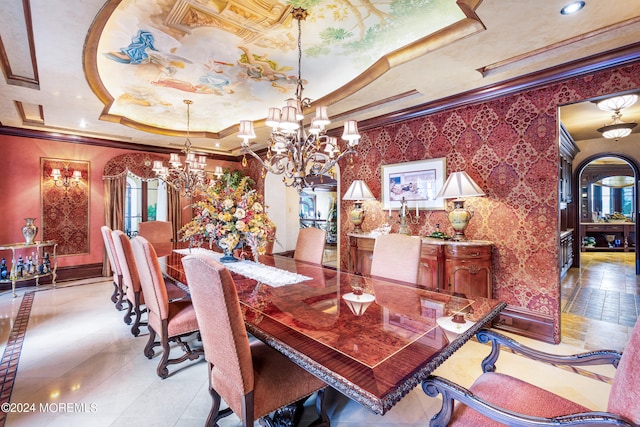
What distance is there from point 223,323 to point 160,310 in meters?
1.27

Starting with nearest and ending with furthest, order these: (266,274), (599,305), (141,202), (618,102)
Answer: (266,274), (618,102), (599,305), (141,202)

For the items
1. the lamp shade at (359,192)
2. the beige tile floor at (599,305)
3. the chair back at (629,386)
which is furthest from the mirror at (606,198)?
the chair back at (629,386)

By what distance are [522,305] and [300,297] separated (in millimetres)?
2645

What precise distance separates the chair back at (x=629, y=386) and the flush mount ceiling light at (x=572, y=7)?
2.06m

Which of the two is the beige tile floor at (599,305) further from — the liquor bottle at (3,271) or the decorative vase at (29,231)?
the liquor bottle at (3,271)

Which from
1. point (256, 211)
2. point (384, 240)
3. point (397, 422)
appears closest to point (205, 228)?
point (256, 211)

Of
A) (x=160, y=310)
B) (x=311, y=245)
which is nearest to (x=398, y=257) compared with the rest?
(x=311, y=245)

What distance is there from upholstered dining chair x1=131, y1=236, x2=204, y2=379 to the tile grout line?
934mm

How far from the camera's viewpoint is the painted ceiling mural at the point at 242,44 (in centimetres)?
227

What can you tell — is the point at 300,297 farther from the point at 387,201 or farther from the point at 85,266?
the point at 85,266

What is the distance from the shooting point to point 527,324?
3.06m

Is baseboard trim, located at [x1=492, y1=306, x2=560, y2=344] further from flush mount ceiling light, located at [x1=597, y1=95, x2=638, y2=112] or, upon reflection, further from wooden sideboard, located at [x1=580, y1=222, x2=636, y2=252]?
wooden sideboard, located at [x1=580, y1=222, x2=636, y2=252]

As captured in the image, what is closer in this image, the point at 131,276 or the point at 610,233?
the point at 131,276

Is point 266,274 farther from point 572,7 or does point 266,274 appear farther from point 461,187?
point 572,7
